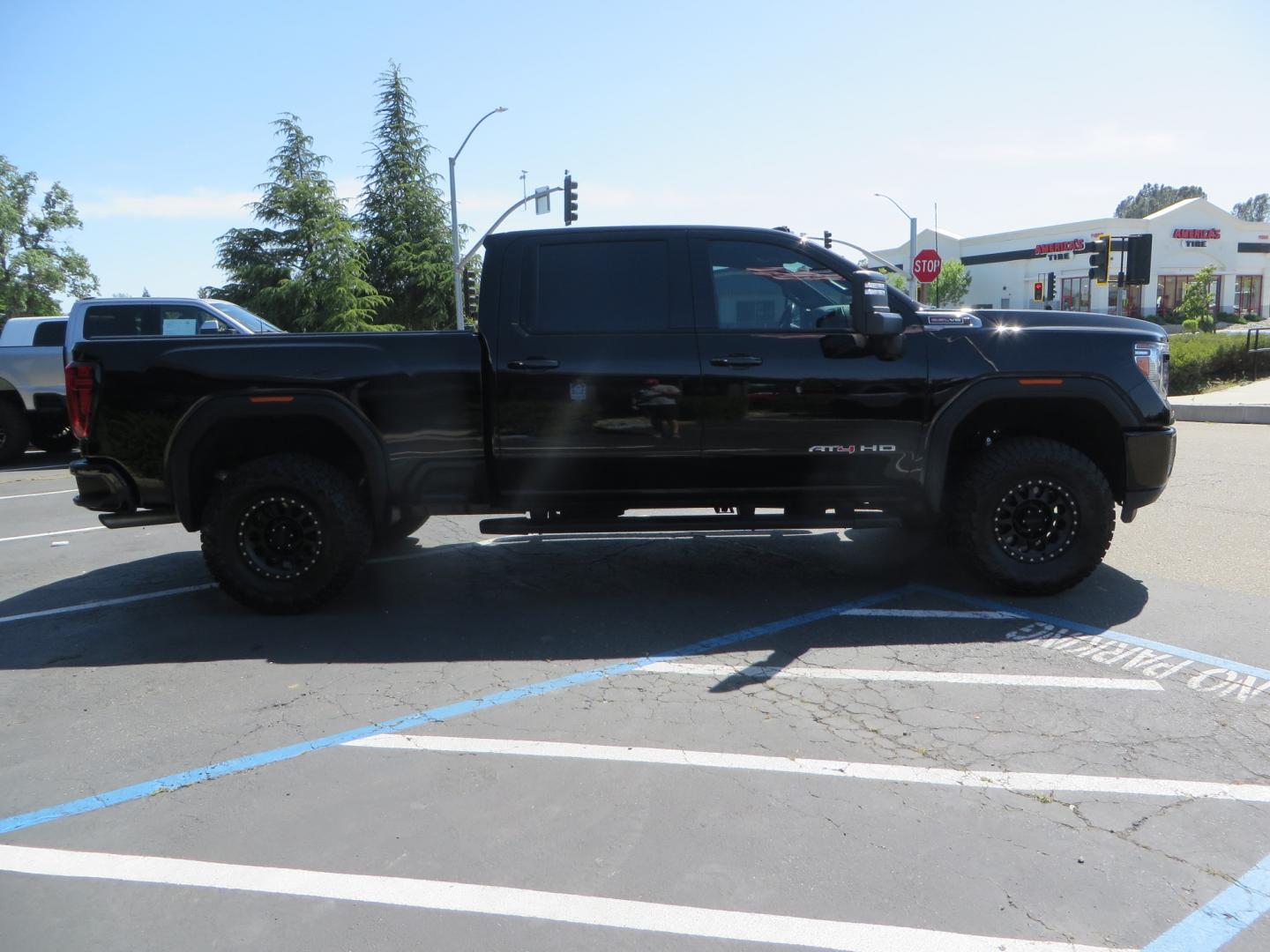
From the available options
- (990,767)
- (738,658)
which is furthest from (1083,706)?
(738,658)

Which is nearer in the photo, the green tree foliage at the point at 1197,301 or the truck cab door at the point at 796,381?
the truck cab door at the point at 796,381

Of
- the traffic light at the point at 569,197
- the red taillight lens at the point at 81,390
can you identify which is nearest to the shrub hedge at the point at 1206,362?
the traffic light at the point at 569,197

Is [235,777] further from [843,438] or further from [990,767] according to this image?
[843,438]

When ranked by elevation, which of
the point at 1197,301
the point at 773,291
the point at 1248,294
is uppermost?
the point at 1248,294

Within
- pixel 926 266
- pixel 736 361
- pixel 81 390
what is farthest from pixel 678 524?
pixel 926 266

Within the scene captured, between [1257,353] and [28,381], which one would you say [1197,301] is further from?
[28,381]

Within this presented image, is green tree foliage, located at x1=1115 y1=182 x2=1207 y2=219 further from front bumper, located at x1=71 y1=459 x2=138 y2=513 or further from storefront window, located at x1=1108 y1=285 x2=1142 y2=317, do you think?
front bumper, located at x1=71 y1=459 x2=138 y2=513

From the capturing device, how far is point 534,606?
18.3 feet

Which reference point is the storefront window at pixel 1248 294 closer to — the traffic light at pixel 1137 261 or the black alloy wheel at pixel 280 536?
the traffic light at pixel 1137 261

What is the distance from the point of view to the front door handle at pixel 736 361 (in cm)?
521

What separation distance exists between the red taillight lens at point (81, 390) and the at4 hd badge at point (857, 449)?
4046mm

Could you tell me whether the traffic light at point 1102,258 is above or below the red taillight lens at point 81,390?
above

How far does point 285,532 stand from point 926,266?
928 inches

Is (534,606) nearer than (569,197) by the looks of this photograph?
Yes
